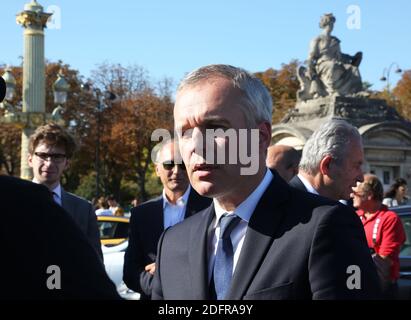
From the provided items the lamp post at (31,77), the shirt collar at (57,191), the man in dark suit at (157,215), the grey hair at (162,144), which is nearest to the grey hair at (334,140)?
the man in dark suit at (157,215)

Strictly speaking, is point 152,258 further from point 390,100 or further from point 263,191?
point 390,100

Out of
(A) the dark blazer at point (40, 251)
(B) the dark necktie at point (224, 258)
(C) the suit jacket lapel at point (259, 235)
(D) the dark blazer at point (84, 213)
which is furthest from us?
(D) the dark blazer at point (84, 213)

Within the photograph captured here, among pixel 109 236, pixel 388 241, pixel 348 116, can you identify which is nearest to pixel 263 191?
pixel 388 241

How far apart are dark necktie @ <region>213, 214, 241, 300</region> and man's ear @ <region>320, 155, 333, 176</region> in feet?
5.67

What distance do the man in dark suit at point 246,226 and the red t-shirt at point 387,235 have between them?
13.6ft

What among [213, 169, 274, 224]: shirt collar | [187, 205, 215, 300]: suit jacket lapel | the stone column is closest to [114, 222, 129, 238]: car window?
[187, 205, 215, 300]: suit jacket lapel

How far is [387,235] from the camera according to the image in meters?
7.39

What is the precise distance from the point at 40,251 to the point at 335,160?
3.08m

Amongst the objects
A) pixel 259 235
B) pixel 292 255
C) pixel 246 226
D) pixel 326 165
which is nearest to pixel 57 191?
pixel 326 165

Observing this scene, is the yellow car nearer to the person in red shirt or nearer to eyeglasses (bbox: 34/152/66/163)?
the person in red shirt

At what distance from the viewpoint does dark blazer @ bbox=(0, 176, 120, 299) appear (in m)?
2.02

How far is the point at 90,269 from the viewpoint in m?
2.09

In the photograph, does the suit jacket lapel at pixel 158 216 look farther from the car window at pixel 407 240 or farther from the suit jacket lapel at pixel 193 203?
the car window at pixel 407 240

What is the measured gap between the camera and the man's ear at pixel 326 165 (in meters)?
4.91
